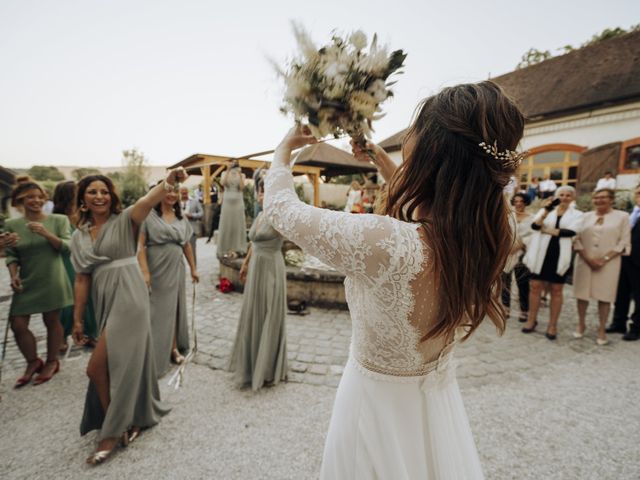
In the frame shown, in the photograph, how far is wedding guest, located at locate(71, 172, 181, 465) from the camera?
8.96ft

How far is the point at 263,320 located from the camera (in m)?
3.78

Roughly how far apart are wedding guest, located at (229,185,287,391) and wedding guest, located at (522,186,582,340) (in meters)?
4.33

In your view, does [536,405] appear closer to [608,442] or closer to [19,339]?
[608,442]

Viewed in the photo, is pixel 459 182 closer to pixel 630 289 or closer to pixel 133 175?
pixel 630 289

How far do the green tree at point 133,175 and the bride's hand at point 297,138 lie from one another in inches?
1263

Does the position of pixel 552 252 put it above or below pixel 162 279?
above

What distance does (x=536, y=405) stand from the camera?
342 centimetres

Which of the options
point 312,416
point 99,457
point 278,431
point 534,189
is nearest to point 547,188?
point 534,189

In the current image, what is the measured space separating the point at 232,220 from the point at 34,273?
4.31 metres

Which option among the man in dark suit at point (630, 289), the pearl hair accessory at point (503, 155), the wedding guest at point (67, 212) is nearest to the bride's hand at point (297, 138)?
the pearl hair accessory at point (503, 155)

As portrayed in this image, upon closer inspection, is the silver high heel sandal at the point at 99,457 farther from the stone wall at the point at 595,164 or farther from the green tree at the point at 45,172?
the green tree at the point at 45,172

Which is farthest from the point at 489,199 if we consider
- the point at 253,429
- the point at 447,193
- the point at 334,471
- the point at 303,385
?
the point at 303,385

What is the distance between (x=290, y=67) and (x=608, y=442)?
401 centimetres

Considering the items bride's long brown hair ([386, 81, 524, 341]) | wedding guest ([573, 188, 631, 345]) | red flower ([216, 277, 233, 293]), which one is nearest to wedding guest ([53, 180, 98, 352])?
red flower ([216, 277, 233, 293])
